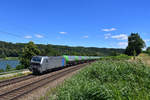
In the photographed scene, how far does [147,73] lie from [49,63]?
1590 centimetres

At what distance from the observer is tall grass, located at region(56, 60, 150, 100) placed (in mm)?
4473

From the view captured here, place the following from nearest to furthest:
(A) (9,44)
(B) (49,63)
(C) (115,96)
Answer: (C) (115,96), (B) (49,63), (A) (9,44)

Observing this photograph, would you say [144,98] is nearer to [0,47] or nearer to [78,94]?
[78,94]

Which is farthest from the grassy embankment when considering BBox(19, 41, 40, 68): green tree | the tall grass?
BBox(19, 41, 40, 68): green tree

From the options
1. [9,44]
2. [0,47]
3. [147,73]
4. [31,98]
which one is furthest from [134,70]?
[9,44]

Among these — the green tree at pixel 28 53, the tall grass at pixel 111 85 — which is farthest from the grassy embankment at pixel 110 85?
the green tree at pixel 28 53

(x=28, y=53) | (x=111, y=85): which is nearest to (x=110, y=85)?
(x=111, y=85)

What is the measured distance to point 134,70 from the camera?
852cm

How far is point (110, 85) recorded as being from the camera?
5.18 meters

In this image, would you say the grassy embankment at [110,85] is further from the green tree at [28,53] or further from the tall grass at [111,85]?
the green tree at [28,53]

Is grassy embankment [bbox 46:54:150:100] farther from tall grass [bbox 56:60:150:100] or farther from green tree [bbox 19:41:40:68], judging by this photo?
green tree [bbox 19:41:40:68]

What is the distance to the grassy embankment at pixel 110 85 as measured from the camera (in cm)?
448

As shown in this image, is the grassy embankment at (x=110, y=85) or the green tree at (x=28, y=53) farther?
the green tree at (x=28, y=53)

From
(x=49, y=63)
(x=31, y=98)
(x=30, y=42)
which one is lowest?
(x=31, y=98)
